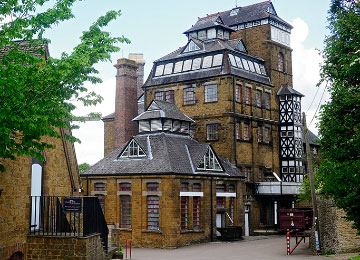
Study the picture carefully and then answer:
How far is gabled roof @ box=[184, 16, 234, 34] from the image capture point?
4583 cm

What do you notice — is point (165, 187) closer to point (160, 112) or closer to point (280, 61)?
point (160, 112)

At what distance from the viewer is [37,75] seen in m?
13.4

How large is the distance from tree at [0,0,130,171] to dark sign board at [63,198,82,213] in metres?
4.13

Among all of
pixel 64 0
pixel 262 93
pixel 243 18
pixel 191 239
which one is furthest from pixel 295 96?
Result: pixel 64 0

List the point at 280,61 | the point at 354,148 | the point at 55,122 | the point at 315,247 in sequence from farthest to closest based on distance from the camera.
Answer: the point at 280,61
the point at 315,247
the point at 354,148
the point at 55,122

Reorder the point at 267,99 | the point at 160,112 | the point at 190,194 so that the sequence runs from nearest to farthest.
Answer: the point at 190,194
the point at 160,112
the point at 267,99

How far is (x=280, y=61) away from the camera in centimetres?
4866

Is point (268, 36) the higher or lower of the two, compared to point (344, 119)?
higher

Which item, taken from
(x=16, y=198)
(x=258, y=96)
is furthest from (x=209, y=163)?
(x=16, y=198)

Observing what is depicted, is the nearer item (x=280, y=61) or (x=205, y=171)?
(x=205, y=171)

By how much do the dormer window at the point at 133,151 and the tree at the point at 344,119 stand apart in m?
16.2

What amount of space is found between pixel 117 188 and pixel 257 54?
2032 cm

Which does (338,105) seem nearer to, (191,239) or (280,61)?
(191,239)

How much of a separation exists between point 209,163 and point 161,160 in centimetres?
404
